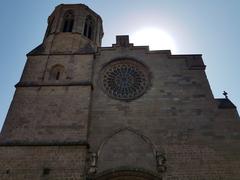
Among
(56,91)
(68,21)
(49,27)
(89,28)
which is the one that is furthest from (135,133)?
(49,27)

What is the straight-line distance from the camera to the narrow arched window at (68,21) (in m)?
15.4

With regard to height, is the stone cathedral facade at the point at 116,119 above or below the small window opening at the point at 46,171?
above

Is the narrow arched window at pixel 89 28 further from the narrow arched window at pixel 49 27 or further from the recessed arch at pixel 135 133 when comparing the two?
the recessed arch at pixel 135 133

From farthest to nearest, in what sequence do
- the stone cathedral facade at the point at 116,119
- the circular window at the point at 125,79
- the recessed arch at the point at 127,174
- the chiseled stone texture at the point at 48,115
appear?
the circular window at the point at 125,79
the chiseled stone texture at the point at 48,115
the stone cathedral facade at the point at 116,119
the recessed arch at the point at 127,174

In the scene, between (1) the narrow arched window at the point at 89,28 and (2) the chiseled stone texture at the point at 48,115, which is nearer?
(2) the chiseled stone texture at the point at 48,115

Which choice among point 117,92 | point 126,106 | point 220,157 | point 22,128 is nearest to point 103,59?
point 117,92

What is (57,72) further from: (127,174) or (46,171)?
(127,174)

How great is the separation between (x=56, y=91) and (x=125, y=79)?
345 centimetres

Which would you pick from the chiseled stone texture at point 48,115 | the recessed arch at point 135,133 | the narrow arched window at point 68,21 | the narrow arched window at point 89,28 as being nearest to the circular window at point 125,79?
the chiseled stone texture at point 48,115

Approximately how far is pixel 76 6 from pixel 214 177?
13106 millimetres

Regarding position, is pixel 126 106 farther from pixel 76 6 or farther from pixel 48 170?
pixel 76 6

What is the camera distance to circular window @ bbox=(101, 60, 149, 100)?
11.8 m

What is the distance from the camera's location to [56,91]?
1159 centimetres

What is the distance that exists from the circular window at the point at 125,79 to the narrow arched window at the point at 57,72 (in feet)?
7.01
